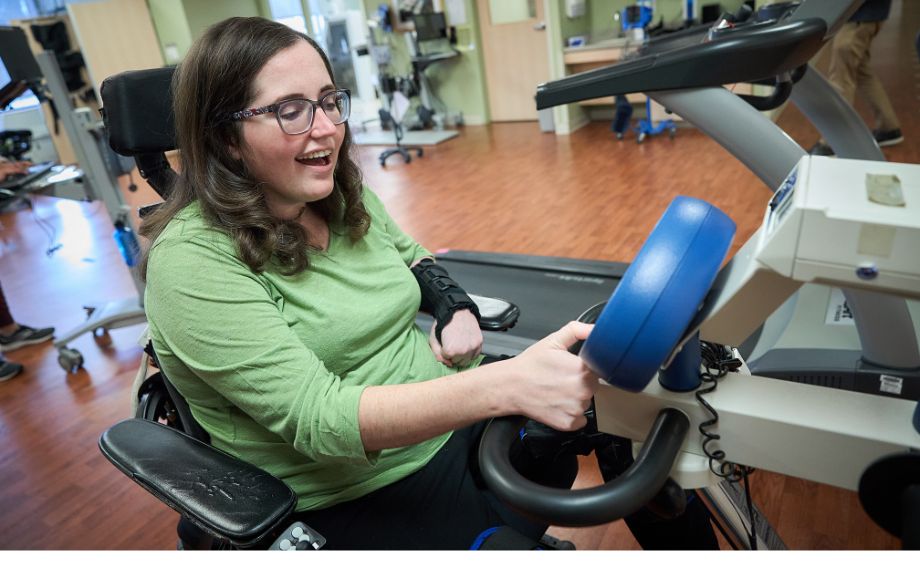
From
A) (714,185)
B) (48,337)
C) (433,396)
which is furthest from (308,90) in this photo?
(714,185)

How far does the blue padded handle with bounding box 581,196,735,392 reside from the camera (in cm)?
53

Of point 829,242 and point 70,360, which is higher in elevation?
point 829,242

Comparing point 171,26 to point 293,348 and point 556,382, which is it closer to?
point 293,348

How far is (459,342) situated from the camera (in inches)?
48.8

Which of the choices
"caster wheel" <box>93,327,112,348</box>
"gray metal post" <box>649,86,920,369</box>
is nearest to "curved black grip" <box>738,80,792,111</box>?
"gray metal post" <box>649,86,920,369</box>

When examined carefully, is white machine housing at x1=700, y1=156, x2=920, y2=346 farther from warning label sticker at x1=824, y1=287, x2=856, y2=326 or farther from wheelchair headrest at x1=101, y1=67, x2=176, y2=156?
warning label sticker at x1=824, y1=287, x2=856, y2=326

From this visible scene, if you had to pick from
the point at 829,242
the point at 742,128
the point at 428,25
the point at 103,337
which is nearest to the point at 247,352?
the point at 829,242

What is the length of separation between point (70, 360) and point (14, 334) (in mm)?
637

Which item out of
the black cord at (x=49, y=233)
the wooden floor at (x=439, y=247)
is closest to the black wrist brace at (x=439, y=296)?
the wooden floor at (x=439, y=247)

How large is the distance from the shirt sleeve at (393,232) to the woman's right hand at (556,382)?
0.70 metres

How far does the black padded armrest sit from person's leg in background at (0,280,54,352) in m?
2.74

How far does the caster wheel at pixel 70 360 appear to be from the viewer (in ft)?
9.35

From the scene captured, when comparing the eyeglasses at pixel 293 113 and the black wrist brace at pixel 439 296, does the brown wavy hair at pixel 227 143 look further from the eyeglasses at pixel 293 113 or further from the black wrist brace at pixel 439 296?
the black wrist brace at pixel 439 296

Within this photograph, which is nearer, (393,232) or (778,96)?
(393,232)
